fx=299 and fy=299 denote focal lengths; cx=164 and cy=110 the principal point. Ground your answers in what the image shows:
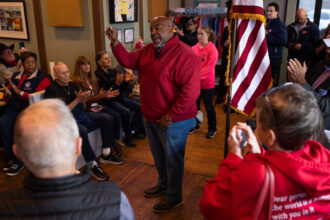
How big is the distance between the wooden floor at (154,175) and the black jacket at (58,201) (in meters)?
1.57

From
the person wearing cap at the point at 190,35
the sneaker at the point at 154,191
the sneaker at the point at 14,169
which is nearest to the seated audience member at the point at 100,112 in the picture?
the sneaker at the point at 154,191

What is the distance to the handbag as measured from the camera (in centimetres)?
99

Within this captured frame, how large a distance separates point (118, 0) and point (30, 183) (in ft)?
12.1

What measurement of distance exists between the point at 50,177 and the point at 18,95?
8.67ft

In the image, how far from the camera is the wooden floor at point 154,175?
246 centimetres

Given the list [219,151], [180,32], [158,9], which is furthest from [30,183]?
[158,9]

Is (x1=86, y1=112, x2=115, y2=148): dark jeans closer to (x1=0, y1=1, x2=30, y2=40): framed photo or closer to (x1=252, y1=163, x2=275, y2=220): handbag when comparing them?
(x1=0, y1=1, x2=30, y2=40): framed photo

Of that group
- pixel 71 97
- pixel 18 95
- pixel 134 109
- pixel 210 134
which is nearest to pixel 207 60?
pixel 210 134

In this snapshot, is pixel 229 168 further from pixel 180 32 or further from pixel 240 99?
pixel 180 32

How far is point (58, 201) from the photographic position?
2.81 feet

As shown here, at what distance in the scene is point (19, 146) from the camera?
87 cm

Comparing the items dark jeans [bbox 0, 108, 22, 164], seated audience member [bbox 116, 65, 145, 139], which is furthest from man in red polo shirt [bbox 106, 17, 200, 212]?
dark jeans [bbox 0, 108, 22, 164]

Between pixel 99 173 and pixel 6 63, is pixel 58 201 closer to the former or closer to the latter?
pixel 99 173

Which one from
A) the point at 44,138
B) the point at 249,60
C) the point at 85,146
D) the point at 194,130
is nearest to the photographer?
the point at 44,138
